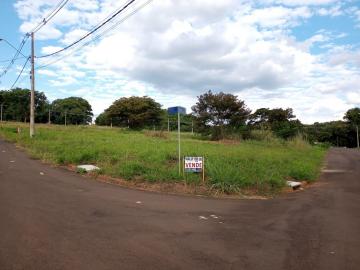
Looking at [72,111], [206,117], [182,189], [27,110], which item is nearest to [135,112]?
[206,117]

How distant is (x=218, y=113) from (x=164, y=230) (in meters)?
38.0

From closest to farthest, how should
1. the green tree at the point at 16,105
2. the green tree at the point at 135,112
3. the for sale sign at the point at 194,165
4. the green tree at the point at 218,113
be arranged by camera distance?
1. the for sale sign at the point at 194,165
2. the green tree at the point at 218,113
3. the green tree at the point at 135,112
4. the green tree at the point at 16,105

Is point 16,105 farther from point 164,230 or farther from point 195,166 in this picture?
point 164,230

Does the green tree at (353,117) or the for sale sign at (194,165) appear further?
the green tree at (353,117)

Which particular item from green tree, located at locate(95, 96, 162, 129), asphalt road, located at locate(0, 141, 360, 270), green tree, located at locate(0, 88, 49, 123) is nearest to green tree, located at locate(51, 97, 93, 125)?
green tree, located at locate(0, 88, 49, 123)

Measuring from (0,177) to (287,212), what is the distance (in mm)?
8855

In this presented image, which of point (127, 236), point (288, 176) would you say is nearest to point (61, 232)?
point (127, 236)

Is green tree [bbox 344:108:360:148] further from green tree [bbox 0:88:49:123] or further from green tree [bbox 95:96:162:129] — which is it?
green tree [bbox 0:88:49:123]

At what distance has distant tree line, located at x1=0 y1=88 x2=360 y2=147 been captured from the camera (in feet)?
147

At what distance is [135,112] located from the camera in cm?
6388

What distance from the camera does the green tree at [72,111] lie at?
8899 centimetres

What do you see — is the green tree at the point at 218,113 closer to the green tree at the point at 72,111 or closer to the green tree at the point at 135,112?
the green tree at the point at 135,112

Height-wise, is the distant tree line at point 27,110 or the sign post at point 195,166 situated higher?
the distant tree line at point 27,110

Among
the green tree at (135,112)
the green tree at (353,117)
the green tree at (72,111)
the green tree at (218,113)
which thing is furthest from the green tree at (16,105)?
the green tree at (353,117)
